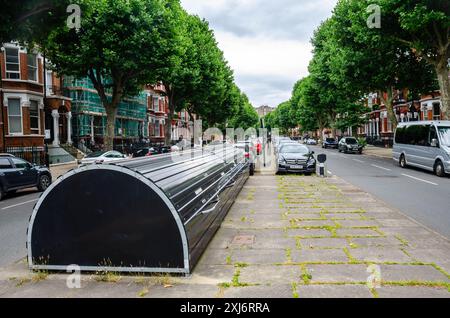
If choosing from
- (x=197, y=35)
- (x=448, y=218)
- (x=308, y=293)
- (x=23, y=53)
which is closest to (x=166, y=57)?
(x=23, y=53)

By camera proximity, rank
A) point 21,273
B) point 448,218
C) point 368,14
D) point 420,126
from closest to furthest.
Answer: point 21,273, point 448,218, point 420,126, point 368,14

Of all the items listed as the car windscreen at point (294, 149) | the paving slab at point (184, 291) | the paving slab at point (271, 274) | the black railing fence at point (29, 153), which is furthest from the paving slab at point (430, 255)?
the black railing fence at point (29, 153)

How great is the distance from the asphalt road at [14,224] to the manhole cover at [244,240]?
11.4 feet

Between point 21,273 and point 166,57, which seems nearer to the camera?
point 21,273

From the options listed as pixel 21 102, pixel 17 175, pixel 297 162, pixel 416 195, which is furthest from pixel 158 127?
pixel 416 195

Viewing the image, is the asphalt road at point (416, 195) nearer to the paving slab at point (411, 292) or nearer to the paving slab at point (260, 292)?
the paving slab at point (411, 292)

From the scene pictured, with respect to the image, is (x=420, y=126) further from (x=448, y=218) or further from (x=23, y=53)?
(x=23, y=53)

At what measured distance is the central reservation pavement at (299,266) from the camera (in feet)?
14.0

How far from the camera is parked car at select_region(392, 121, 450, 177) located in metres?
17.5

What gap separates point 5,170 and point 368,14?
20.1 meters

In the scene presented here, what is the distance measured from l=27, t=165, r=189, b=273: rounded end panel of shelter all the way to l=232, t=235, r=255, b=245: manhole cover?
71.0 inches

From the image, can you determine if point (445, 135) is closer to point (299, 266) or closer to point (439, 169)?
point (439, 169)

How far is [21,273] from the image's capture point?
196 inches

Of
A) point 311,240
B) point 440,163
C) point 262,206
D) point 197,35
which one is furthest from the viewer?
point 197,35
